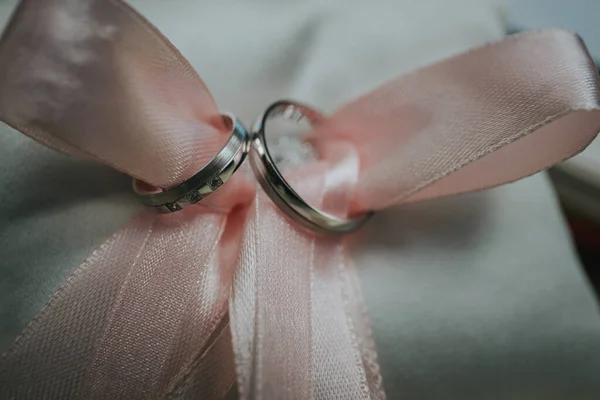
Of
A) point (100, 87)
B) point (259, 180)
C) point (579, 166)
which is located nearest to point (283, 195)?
point (259, 180)

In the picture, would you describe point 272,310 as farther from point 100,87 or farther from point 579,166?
point 579,166

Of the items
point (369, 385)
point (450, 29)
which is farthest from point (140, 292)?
point (450, 29)

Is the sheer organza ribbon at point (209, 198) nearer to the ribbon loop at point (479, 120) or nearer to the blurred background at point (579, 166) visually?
the ribbon loop at point (479, 120)

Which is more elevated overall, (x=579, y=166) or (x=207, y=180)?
(x=207, y=180)

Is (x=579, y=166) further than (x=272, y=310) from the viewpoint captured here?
Yes

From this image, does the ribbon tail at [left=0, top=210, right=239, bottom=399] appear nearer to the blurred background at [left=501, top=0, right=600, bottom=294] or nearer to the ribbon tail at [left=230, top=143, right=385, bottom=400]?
the ribbon tail at [left=230, top=143, right=385, bottom=400]

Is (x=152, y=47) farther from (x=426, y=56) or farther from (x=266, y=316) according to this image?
(x=426, y=56)
